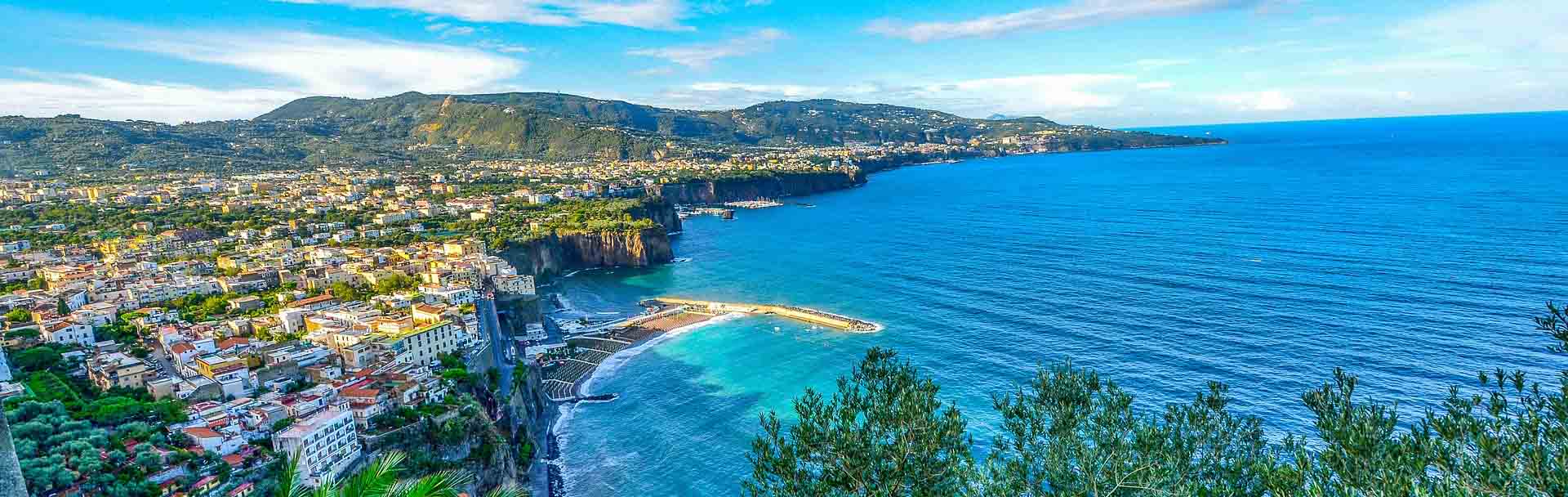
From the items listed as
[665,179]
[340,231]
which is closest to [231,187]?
[340,231]

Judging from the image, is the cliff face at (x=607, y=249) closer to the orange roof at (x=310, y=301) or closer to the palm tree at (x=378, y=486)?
the orange roof at (x=310, y=301)

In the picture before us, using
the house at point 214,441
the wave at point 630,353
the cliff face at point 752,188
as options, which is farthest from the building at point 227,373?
the cliff face at point 752,188

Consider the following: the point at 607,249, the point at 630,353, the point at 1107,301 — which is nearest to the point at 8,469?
the point at 630,353

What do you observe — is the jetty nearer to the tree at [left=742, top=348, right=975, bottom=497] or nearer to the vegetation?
the vegetation

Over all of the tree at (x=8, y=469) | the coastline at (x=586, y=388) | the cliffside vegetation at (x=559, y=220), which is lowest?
the coastline at (x=586, y=388)

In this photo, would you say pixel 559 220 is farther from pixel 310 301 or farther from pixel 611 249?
pixel 310 301

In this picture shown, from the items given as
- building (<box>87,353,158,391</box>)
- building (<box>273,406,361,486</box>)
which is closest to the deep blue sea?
building (<box>273,406,361,486</box>)

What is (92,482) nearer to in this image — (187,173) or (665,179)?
(665,179)
